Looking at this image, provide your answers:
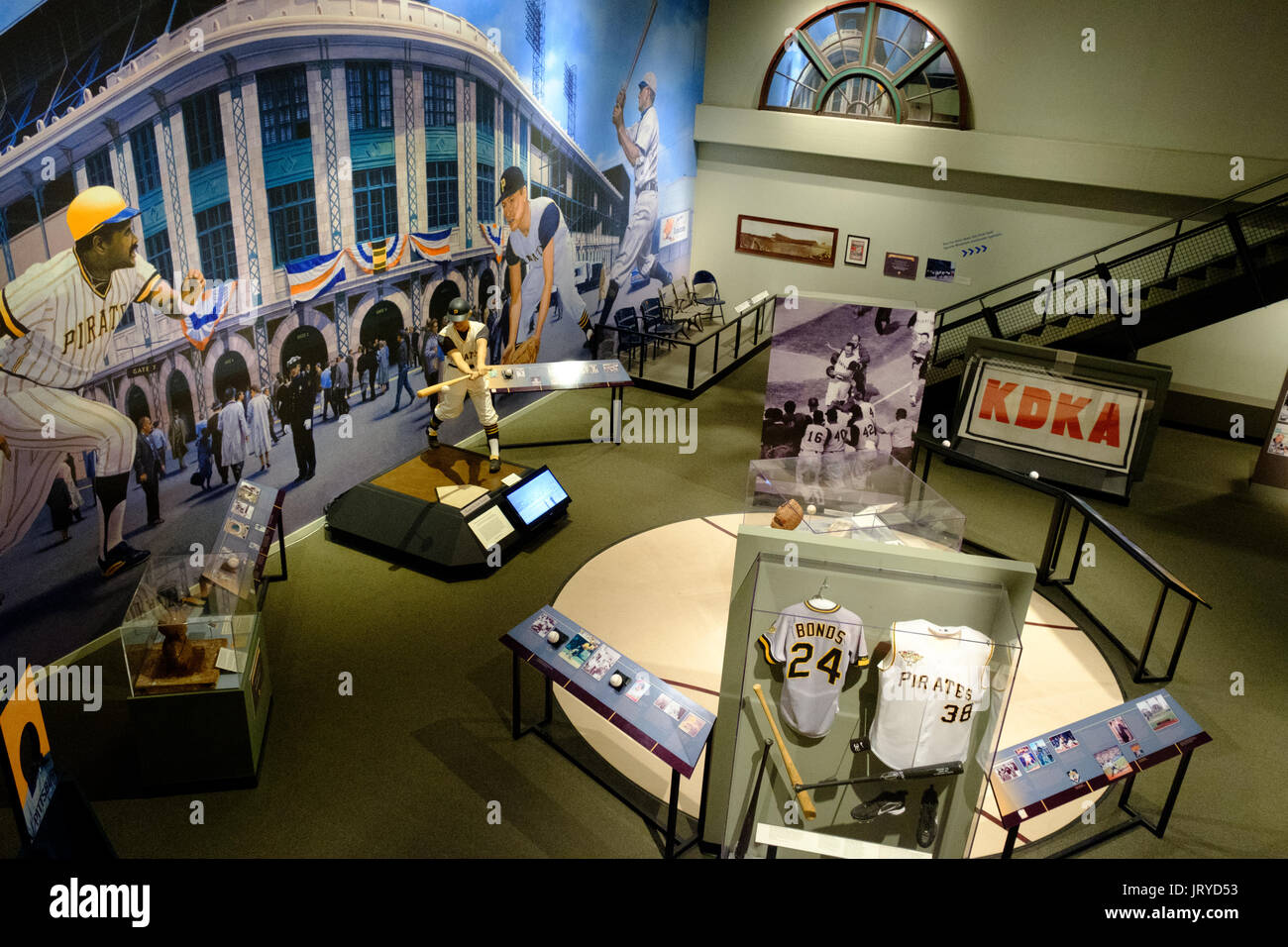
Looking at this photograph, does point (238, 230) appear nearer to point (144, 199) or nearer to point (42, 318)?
point (144, 199)

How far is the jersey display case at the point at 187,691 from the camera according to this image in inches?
215

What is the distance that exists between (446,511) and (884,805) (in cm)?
472

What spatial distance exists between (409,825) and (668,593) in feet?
10.4

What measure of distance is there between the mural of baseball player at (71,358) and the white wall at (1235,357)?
39.2 feet

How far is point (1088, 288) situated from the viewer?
463 inches

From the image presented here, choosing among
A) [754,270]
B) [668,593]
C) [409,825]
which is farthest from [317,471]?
[754,270]

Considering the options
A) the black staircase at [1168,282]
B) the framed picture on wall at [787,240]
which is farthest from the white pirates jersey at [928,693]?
the framed picture on wall at [787,240]

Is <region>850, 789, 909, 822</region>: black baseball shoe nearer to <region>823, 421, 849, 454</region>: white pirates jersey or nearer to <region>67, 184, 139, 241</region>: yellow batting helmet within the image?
<region>823, 421, 849, 454</region>: white pirates jersey

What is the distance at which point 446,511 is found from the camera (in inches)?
327

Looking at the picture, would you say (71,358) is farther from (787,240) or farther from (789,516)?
(787,240)

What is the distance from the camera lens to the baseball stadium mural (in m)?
6.02

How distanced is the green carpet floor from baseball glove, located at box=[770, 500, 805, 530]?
1.74 metres

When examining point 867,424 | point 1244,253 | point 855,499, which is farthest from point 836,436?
point 1244,253

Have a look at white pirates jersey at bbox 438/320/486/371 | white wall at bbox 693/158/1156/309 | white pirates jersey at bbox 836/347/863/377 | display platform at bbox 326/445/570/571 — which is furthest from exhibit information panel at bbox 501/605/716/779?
white wall at bbox 693/158/1156/309
